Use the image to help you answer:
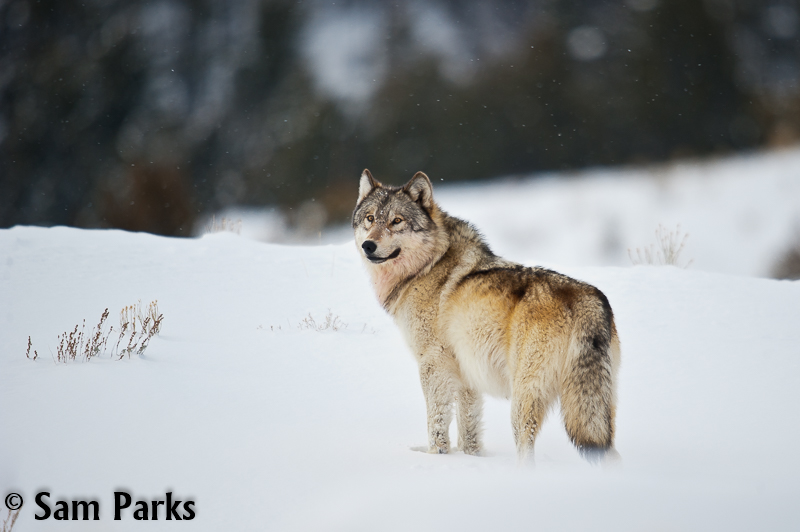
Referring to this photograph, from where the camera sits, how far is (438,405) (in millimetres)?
4289

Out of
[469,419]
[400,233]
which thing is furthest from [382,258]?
[469,419]

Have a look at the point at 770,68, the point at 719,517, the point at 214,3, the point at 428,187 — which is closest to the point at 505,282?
the point at 428,187

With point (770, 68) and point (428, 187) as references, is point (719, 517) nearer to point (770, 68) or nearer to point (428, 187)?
point (428, 187)

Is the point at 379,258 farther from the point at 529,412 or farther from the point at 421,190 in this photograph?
the point at 529,412

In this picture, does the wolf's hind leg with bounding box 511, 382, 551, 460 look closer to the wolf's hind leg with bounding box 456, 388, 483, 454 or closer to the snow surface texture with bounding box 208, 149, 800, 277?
the wolf's hind leg with bounding box 456, 388, 483, 454

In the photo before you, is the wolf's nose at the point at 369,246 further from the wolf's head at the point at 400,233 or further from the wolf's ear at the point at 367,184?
the wolf's ear at the point at 367,184

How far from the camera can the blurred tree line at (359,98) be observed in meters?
29.1

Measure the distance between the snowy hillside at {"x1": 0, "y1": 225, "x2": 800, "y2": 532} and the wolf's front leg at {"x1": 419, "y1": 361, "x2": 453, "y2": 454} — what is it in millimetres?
175

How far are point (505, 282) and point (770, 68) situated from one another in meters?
33.8

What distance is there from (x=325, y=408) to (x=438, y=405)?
44.7 inches

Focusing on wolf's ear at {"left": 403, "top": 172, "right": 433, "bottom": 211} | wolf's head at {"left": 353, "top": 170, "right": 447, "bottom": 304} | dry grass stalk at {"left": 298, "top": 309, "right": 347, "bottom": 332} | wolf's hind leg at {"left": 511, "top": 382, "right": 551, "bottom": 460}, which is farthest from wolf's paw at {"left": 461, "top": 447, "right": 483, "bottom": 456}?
dry grass stalk at {"left": 298, "top": 309, "right": 347, "bottom": 332}

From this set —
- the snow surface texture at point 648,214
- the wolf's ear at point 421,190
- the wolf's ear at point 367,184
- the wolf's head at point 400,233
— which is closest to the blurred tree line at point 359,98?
the snow surface texture at point 648,214

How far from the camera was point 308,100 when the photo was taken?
3678 centimetres

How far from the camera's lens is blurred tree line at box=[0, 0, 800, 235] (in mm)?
29078
